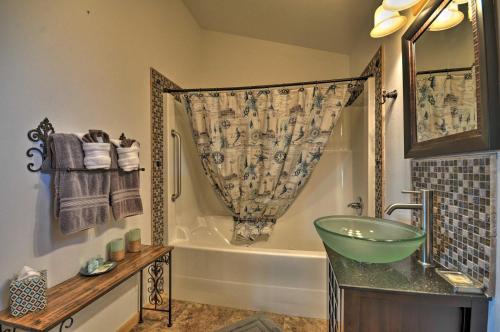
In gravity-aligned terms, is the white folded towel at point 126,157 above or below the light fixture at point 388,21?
below

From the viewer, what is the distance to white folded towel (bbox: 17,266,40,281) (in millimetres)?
974

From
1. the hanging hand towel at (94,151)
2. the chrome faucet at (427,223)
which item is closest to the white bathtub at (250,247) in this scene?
the hanging hand towel at (94,151)

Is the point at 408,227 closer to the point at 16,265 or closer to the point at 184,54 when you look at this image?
the point at 16,265

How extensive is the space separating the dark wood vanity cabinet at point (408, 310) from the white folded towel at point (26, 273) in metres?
1.32

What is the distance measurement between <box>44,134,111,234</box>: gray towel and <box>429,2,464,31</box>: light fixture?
181 cm

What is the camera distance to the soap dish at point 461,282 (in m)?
0.69

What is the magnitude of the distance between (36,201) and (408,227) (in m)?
1.78

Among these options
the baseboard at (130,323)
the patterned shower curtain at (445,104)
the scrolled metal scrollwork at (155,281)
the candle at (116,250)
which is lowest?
the baseboard at (130,323)

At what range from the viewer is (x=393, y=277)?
0.80 m

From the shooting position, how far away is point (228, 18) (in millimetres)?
2586

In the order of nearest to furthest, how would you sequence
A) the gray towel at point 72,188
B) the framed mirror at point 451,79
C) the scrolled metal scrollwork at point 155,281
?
1. the framed mirror at point 451,79
2. the gray towel at point 72,188
3. the scrolled metal scrollwork at point 155,281

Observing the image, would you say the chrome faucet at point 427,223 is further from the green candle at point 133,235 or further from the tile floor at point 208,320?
the green candle at point 133,235

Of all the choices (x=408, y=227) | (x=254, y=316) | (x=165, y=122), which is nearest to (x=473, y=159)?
(x=408, y=227)

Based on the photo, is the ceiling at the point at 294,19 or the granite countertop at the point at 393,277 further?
the ceiling at the point at 294,19
